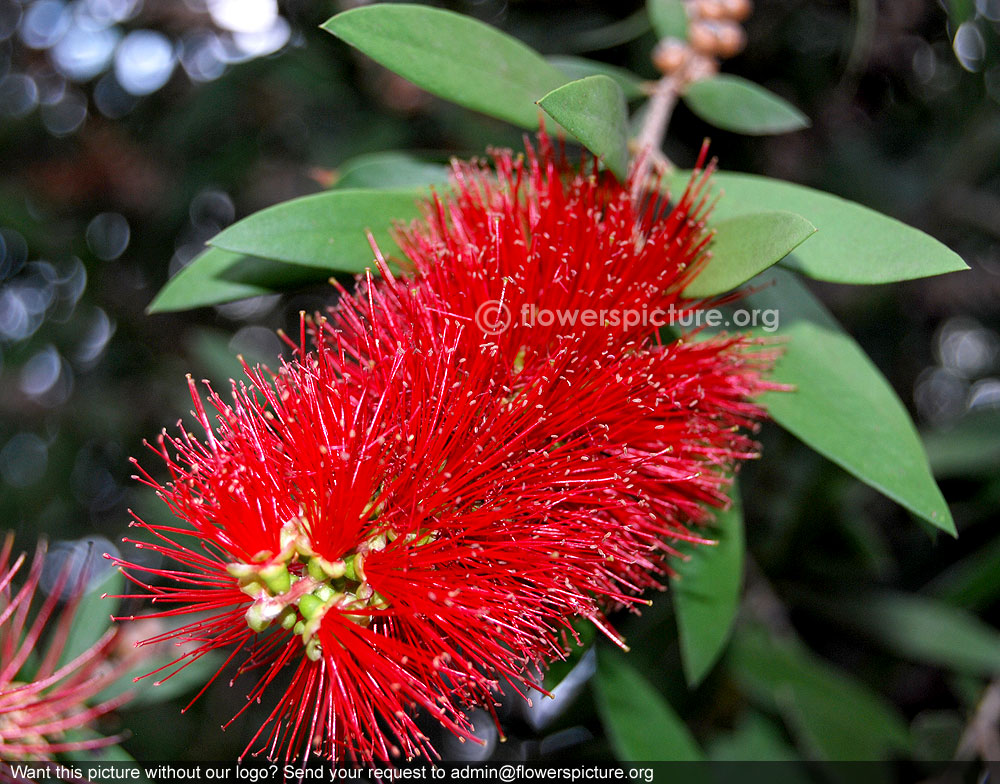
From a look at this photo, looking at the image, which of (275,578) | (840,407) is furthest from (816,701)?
(275,578)

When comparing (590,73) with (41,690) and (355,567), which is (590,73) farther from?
(41,690)

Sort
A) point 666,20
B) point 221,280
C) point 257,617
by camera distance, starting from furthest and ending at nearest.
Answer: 1. point 666,20
2. point 221,280
3. point 257,617

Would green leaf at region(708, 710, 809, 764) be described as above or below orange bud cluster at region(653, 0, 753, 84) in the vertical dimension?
below

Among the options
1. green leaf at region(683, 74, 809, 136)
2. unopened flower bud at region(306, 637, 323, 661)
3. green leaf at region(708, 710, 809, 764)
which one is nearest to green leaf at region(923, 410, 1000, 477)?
green leaf at region(708, 710, 809, 764)

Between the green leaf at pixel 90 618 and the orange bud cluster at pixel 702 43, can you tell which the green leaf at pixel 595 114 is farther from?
the green leaf at pixel 90 618

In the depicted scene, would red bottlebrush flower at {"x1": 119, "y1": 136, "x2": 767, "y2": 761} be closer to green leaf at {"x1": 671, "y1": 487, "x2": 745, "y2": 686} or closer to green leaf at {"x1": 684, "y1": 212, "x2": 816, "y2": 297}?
green leaf at {"x1": 684, "y1": 212, "x2": 816, "y2": 297}

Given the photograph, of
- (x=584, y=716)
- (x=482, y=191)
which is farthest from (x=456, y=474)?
(x=584, y=716)

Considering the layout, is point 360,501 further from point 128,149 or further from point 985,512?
point 128,149
